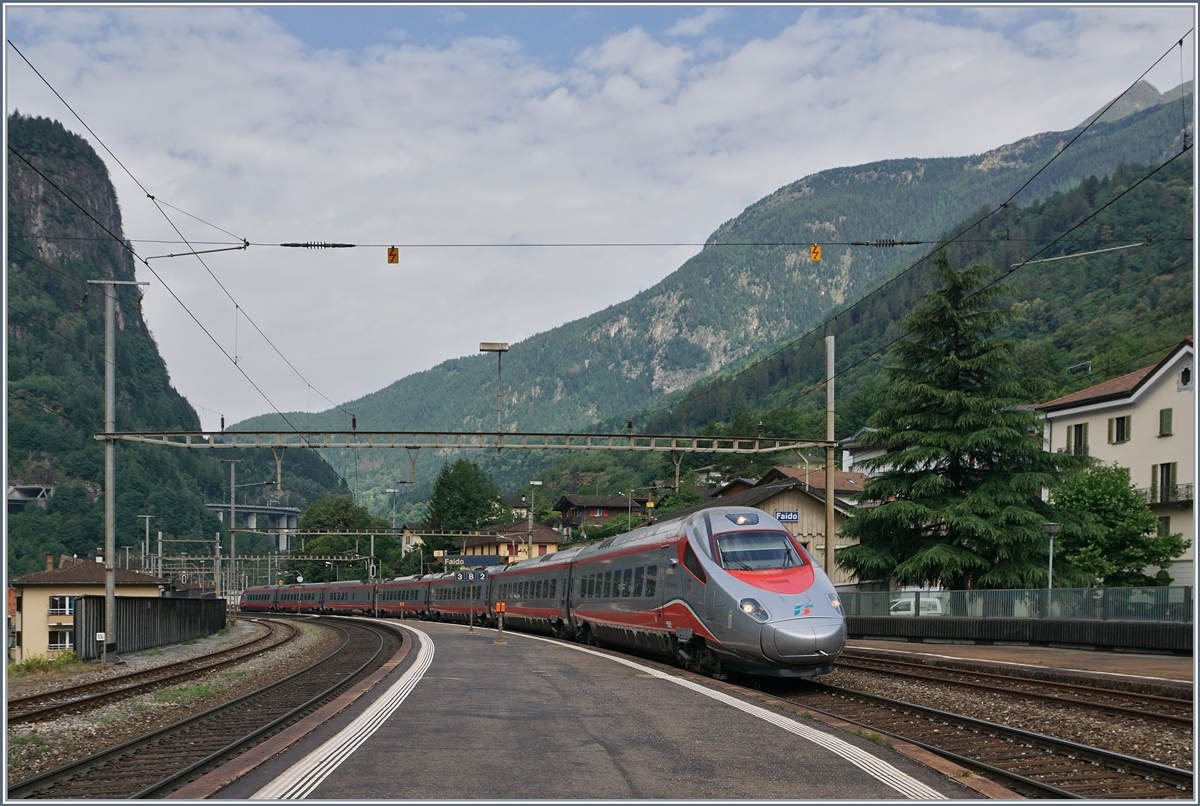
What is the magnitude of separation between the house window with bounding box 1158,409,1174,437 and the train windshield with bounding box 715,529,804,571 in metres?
42.9

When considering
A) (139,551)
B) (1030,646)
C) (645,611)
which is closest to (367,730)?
(645,611)

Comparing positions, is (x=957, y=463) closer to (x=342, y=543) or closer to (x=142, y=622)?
(x=142, y=622)

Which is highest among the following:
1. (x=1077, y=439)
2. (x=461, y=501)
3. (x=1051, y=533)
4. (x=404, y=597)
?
(x=1077, y=439)

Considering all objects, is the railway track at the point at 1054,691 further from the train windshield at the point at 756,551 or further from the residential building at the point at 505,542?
the residential building at the point at 505,542

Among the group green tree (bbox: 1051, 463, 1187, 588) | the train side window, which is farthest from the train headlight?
green tree (bbox: 1051, 463, 1187, 588)

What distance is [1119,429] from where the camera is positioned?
6025 cm

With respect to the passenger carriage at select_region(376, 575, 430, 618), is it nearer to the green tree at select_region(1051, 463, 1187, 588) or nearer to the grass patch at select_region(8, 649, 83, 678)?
the grass patch at select_region(8, 649, 83, 678)

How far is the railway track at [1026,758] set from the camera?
11.0 meters

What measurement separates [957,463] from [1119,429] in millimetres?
22257

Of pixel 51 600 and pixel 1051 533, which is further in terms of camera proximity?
pixel 51 600

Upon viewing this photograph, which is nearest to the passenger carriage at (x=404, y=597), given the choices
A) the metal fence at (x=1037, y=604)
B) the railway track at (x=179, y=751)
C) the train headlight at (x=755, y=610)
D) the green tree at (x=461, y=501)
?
the metal fence at (x=1037, y=604)

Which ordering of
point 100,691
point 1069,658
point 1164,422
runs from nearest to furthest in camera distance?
point 100,691
point 1069,658
point 1164,422

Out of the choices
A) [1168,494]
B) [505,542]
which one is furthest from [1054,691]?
[505,542]

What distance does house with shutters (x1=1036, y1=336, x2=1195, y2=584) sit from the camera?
56219 mm
